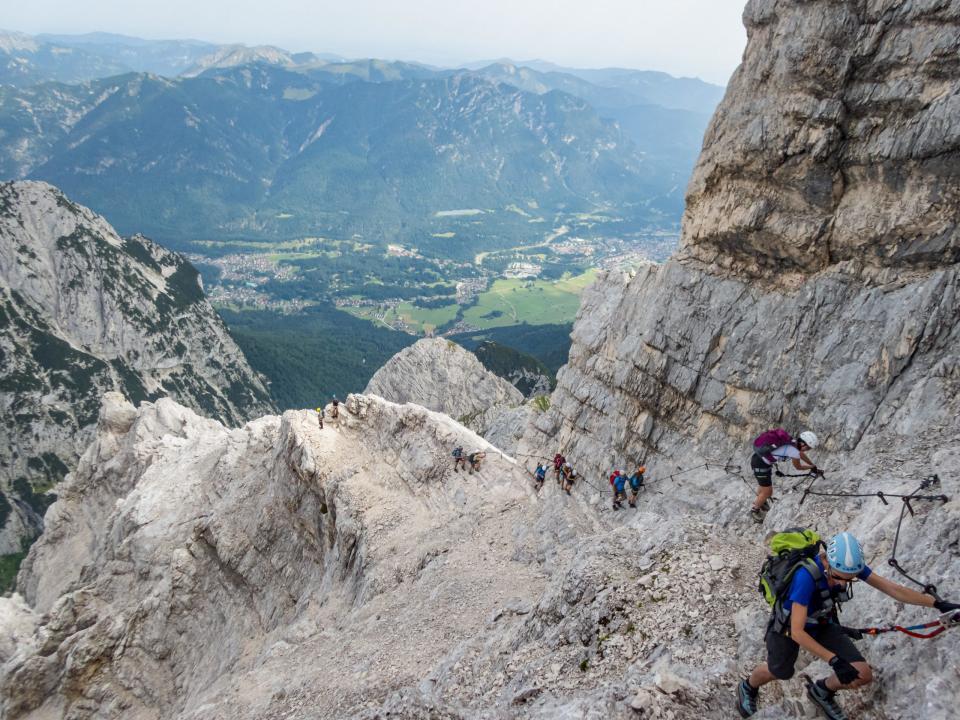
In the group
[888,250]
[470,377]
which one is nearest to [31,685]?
[888,250]

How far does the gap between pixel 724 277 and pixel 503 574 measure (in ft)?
55.0

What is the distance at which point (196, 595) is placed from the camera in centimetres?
3769

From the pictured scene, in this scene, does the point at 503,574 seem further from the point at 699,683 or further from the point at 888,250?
the point at 888,250

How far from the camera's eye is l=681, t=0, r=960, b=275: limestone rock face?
75.6 feet

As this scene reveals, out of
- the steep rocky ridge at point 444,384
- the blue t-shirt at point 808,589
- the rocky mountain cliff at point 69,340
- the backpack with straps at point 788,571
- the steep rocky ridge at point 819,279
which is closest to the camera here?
the blue t-shirt at point 808,589

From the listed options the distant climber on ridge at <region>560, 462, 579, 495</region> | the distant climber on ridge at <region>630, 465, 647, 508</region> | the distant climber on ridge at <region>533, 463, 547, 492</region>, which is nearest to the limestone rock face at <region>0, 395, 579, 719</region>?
the distant climber on ridge at <region>533, 463, 547, 492</region>

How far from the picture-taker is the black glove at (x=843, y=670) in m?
9.68

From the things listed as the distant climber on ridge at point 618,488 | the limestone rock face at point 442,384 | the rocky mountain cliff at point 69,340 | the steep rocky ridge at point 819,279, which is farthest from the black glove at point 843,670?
the rocky mountain cliff at point 69,340

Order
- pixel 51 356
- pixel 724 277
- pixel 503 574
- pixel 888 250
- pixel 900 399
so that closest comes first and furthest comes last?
pixel 900 399
pixel 888 250
pixel 503 574
pixel 724 277
pixel 51 356

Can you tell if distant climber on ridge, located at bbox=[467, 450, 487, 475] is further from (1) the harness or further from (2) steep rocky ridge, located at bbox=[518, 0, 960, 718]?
(1) the harness

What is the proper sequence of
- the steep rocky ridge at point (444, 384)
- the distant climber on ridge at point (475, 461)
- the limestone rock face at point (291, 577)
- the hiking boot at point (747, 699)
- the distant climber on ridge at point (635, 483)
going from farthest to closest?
the steep rocky ridge at point (444, 384)
the distant climber on ridge at point (475, 461)
the distant climber on ridge at point (635, 483)
the limestone rock face at point (291, 577)
the hiking boot at point (747, 699)

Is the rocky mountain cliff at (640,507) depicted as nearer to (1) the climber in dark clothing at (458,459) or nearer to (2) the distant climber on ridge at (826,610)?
(2) the distant climber on ridge at (826,610)

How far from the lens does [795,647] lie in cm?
1049

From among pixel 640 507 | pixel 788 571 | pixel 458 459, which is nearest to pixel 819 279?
pixel 640 507
